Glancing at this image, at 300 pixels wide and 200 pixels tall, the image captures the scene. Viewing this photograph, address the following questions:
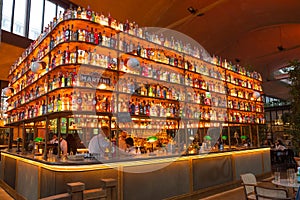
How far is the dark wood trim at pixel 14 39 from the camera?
9906 millimetres

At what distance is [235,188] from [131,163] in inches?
144

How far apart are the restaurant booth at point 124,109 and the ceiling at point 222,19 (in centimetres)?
361

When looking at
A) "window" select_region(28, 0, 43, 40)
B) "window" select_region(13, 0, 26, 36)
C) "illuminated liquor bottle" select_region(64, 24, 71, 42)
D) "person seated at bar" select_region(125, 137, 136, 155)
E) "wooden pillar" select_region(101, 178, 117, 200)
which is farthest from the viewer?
"window" select_region(28, 0, 43, 40)

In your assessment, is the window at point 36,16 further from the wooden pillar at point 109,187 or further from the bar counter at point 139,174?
the wooden pillar at point 109,187

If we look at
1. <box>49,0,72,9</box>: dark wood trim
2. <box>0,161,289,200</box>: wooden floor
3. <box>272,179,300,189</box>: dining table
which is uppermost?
<box>49,0,72,9</box>: dark wood trim

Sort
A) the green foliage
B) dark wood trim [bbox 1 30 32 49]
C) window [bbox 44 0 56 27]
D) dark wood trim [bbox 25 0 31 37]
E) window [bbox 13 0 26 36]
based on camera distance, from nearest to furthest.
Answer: the green foliage → dark wood trim [bbox 1 30 32 49] → window [bbox 13 0 26 36] → dark wood trim [bbox 25 0 31 37] → window [bbox 44 0 56 27]

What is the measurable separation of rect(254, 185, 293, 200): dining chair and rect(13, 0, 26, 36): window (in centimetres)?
1059

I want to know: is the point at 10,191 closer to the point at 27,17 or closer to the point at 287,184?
the point at 287,184

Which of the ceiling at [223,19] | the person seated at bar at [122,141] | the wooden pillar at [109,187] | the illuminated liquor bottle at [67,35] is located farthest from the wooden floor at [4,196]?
the ceiling at [223,19]

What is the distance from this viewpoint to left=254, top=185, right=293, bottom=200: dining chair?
143 inches

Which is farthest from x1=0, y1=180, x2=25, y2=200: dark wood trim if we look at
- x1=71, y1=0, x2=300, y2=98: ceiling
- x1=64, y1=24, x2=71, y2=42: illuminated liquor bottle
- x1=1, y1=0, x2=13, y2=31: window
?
x1=71, y1=0, x2=300, y2=98: ceiling

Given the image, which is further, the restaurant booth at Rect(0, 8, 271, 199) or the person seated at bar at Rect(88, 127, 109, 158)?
the person seated at bar at Rect(88, 127, 109, 158)

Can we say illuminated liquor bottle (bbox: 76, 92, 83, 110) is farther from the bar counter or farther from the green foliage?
the green foliage

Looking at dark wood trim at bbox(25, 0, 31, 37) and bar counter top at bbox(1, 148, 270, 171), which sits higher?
dark wood trim at bbox(25, 0, 31, 37)
